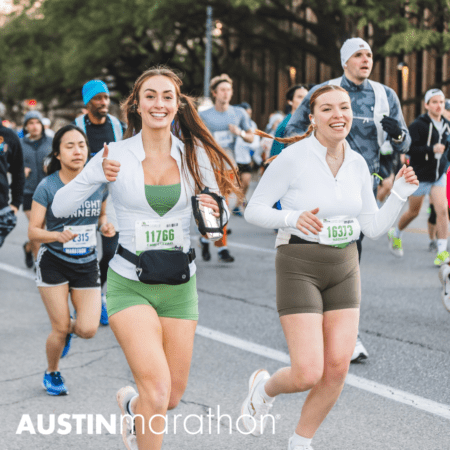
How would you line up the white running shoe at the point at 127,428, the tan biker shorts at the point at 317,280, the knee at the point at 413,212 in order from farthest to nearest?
1. the knee at the point at 413,212
2. the tan biker shorts at the point at 317,280
3. the white running shoe at the point at 127,428

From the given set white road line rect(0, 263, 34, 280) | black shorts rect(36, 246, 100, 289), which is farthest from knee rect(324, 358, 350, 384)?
white road line rect(0, 263, 34, 280)

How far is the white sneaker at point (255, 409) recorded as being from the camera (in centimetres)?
377

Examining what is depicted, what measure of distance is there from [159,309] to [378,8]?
61.6 feet

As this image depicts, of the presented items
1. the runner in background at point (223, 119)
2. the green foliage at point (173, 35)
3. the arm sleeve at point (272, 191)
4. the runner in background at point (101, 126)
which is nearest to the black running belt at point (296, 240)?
the arm sleeve at point (272, 191)

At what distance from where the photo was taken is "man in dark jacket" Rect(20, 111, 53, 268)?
8.96 meters

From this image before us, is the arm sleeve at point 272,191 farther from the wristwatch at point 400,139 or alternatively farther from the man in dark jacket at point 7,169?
the man in dark jacket at point 7,169

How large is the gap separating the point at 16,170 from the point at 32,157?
3279mm

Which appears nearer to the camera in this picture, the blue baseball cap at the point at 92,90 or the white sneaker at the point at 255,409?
the white sneaker at the point at 255,409

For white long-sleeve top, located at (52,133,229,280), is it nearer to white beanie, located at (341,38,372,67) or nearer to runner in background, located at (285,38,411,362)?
runner in background, located at (285,38,411,362)

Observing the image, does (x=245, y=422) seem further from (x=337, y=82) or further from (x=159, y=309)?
(x=337, y=82)

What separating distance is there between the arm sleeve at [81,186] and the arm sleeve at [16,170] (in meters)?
2.60

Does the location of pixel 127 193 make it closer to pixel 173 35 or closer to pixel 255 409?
pixel 255 409

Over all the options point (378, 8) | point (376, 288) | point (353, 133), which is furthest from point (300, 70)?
point (353, 133)

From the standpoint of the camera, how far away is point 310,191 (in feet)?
11.4
